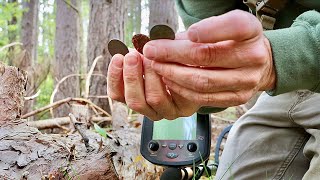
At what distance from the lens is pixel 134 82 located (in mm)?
968

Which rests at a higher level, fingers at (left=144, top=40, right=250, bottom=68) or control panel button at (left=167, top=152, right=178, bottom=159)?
fingers at (left=144, top=40, right=250, bottom=68)

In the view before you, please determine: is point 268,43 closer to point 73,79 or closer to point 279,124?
point 279,124

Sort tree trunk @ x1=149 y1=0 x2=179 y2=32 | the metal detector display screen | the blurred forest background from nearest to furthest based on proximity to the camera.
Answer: the metal detector display screen → the blurred forest background → tree trunk @ x1=149 y1=0 x2=179 y2=32

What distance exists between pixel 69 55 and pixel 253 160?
5373 mm

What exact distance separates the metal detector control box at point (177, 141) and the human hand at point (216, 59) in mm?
826

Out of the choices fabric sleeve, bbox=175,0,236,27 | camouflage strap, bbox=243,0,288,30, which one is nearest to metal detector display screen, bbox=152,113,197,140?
fabric sleeve, bbox=175,0,236,27

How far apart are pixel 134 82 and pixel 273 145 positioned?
96 centimetres

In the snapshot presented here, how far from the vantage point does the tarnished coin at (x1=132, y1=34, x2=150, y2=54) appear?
0.90 meters

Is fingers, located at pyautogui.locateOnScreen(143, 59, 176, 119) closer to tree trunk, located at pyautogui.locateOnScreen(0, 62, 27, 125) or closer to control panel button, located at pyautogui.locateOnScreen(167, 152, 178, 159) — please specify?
control panel button, located at pyautogui.locateOnScreen(167, 152, 178, 159)

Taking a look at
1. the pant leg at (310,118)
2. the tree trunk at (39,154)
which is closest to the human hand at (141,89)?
the tree trunk at (39,154)

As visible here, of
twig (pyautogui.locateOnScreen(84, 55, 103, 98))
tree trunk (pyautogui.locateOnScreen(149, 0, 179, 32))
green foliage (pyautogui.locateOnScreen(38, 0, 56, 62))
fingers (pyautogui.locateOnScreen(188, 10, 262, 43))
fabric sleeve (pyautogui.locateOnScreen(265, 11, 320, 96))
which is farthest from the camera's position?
green foliage (pyautogui.locateOnScreen(38, 0, 56, 62))

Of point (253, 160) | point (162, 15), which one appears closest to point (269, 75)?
point (253, 160)

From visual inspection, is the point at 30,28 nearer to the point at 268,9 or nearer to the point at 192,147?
the point at 192,147

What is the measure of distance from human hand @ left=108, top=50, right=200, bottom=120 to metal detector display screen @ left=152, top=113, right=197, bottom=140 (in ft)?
2.41
